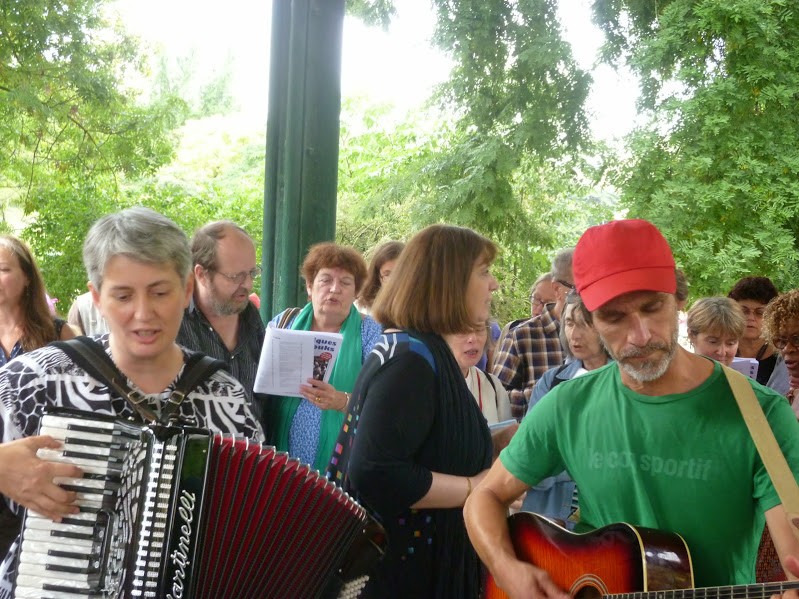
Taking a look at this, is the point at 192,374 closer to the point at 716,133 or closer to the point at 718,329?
the point at 718,329

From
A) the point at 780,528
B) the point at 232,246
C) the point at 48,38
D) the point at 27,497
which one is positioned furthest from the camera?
the point at 48,38

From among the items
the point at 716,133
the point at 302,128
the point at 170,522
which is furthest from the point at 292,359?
the point at 716,133

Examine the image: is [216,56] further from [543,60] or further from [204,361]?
[204,361]

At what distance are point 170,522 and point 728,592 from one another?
123 centimetres

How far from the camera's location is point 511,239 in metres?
5.98

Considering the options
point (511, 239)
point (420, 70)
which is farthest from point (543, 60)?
point (511, 239)

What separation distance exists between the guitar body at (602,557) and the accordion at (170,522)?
0.69m

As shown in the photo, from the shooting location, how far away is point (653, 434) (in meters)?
2.04

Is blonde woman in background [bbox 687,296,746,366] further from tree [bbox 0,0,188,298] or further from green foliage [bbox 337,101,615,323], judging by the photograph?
tree [bbox 0,0,188,298]

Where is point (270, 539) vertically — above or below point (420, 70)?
below

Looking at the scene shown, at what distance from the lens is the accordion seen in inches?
68.0

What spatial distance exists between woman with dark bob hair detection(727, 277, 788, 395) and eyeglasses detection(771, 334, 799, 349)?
714 mm

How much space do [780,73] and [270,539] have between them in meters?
5.15

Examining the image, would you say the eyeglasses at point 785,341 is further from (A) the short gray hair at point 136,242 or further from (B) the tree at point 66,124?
(B) the tree at point 66,124
